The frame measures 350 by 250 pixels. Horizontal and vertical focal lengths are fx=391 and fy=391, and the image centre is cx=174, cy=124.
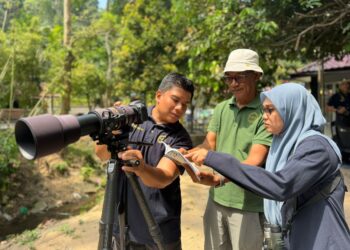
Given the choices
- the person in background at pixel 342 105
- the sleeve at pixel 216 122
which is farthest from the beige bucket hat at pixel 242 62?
the person in background at pixel 342 105

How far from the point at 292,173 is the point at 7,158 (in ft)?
26.3

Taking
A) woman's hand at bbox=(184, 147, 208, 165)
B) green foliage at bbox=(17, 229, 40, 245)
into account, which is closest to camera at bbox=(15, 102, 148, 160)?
woman's hand at bbox=(184, 147, 208, 165)

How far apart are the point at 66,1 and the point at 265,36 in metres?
7.02

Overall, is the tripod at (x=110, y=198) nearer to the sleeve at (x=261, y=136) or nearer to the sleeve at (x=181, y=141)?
the sleeve at (x=181, y=141)

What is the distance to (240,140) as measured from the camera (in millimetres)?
2125

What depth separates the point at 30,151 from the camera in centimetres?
112

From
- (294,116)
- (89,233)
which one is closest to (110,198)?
(294,116)

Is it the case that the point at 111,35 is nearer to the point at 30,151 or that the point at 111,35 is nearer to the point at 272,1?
the point at 272,1

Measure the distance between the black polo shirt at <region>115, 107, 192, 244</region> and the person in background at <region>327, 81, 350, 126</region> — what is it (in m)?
5.46

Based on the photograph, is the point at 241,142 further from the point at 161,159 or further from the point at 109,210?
the point at 109,210

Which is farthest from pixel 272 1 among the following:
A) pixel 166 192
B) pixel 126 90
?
pixel 126 90

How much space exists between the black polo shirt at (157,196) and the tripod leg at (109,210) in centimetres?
38

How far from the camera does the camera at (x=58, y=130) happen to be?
1079 mm

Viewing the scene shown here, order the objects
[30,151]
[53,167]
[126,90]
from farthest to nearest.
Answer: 1. [126,90]
2. [53,167]
3. [30,151]
